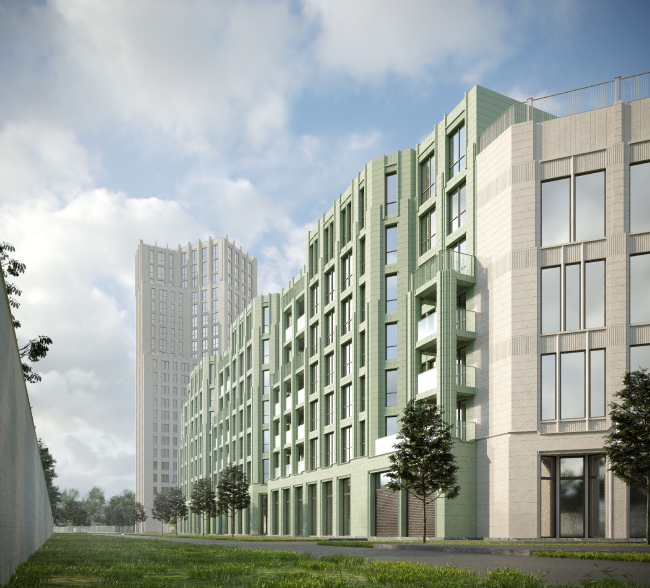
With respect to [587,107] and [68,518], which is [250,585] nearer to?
[587,107]

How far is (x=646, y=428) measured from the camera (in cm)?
2645

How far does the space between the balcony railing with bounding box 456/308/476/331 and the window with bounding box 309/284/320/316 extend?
24.5m

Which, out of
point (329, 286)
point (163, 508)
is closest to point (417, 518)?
point (329, 286)

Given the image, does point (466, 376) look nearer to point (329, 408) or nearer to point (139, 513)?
point (329, 408)

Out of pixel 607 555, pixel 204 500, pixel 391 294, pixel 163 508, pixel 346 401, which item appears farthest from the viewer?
pixel 163 508

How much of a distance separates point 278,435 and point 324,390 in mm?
16281

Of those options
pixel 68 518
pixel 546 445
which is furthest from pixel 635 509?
pixel 68 518

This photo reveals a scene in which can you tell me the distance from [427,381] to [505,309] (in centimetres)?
711

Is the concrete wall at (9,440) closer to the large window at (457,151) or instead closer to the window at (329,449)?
the large window at (457,151)

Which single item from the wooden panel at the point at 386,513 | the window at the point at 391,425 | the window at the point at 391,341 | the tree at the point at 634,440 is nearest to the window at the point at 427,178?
the window at the point at 391,341

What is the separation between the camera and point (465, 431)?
38.5 m

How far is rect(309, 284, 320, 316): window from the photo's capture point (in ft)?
207

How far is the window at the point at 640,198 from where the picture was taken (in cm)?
3284

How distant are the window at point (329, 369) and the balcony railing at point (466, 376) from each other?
19.8 m
